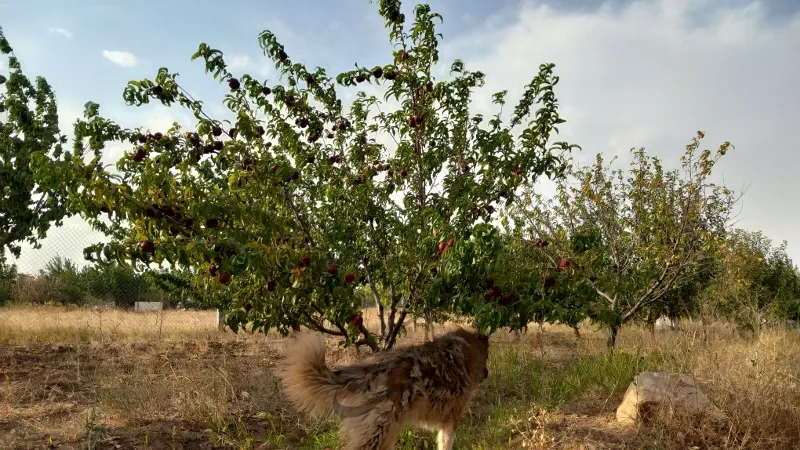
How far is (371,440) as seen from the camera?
3869 millimetres

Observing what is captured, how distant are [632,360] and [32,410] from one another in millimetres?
7470

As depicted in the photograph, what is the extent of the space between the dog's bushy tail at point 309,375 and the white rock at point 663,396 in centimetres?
336

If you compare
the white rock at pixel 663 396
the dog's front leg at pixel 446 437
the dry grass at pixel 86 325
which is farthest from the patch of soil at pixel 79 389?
the white rock at pixel 663 396

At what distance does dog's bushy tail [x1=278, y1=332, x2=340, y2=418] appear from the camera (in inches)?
151

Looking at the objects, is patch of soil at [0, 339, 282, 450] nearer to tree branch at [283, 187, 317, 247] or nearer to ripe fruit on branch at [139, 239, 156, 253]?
ripe fruit on branch at [139, 239, 156, 253]

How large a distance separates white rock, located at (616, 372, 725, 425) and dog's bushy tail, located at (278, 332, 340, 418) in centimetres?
336

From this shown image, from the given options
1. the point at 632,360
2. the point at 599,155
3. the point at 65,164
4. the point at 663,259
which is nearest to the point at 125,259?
the point at 65,164

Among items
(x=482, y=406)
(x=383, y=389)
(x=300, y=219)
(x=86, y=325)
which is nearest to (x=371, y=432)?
(x=383, y=389)

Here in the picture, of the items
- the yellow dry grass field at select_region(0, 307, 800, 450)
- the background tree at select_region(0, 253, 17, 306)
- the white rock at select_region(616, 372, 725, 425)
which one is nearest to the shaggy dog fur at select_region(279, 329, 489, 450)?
the yellow dry grass field at select_region(0, 307, 800, 450)

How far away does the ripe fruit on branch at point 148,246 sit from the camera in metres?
4.32

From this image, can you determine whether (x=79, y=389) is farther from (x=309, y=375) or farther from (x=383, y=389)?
(x=383, y=389)

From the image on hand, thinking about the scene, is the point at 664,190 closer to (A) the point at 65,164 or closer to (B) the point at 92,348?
(A) the point at 65,164

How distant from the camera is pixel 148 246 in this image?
14.3ft

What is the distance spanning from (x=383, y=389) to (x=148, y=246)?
85.9 inches
